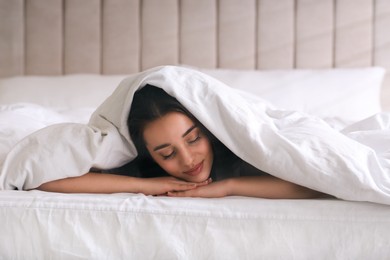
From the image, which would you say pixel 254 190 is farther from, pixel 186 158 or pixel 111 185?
pixel 111 185

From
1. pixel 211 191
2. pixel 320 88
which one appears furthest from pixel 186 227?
pixel 320 88

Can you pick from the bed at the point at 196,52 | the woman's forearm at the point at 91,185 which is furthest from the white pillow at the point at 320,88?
the woman's forearm at the point at 91,185

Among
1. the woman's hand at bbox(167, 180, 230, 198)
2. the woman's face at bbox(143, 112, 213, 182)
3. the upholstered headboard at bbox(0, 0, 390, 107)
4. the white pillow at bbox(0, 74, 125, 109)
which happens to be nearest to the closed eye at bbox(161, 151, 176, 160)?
the woman's face at bbox(143, 112, 213, 182)

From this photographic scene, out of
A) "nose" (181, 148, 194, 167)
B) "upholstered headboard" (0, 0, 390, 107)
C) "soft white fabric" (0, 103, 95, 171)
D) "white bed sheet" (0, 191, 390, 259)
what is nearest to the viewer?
"white bed sheet" (0, 191, 390, 259)

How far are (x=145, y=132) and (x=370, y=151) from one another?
45cm

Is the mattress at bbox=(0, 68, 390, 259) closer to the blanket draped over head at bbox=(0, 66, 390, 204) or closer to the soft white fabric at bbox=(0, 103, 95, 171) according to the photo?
the blanket draped over head at bbox=(0, 66, 390, 204)

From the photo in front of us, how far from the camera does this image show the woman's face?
3.32 feet

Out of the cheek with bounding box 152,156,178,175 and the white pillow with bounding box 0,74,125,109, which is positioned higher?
the white pillow with bounding box 0,74,125,109

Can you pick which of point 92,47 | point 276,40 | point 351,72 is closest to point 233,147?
point 351,72

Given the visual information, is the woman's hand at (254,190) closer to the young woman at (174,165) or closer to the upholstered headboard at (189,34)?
the young woman at (174,165)

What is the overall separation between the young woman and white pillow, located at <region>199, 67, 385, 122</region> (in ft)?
3.12

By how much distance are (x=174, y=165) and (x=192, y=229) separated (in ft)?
0.78

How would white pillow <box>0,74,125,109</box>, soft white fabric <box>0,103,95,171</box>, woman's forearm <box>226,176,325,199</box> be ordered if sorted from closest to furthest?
woman's forearm <box>226,176,325,199</box>, soft white fabric <box>0,103,95,171</box>, white pillow <box>0,74,125,109</box>

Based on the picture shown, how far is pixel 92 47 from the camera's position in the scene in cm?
246
